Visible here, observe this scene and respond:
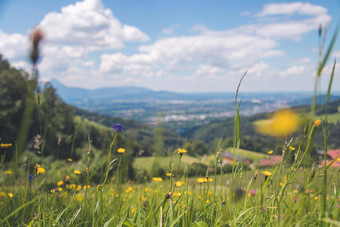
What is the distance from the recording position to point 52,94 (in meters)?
48.5

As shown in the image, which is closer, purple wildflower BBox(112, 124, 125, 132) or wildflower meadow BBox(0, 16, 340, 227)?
wildflower meadow BBox(0, 16, 340, 227)

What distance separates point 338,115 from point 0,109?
334 ft

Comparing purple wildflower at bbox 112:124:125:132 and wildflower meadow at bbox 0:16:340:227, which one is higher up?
purple wildflower at bbox 112:124:125:132


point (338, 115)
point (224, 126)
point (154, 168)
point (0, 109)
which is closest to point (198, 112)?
point (224, 126)

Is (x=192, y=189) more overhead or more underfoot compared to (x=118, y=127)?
more underfoot

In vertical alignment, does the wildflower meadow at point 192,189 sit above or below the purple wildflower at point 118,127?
below

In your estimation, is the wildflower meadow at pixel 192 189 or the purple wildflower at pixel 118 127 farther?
the purple wildflower at pixel 118 127

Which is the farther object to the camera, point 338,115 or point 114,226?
point 338,115

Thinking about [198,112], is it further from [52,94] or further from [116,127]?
[116,127]

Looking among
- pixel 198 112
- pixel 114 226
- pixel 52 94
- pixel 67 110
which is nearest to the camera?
pixel 114 226

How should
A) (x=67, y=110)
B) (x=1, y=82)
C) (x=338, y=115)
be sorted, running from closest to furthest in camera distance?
1. (x=1, y=82)
2. (x=67, y=110)
3. (x=338, y=115)

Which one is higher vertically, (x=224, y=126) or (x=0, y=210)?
(x=0, y=210)

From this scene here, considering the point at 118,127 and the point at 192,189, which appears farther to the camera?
the point at 192,189

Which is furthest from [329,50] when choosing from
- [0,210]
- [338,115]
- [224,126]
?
[224,126]
